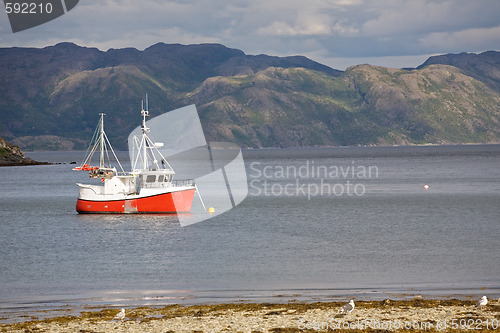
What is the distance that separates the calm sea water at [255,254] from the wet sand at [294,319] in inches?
143

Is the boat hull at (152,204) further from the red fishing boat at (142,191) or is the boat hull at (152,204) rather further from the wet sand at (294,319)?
the wet sand at (294,319)

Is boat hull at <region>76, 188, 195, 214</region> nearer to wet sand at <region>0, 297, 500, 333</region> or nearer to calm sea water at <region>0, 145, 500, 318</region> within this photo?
calm sea water at <region>0, 145, 500, 318</region>

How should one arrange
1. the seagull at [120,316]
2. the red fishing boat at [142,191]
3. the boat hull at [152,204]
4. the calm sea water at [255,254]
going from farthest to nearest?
1. the boat hull at [152,204]
2. the red fishing boat at [142,191]
3. the calm sea water at [255,254]
4. the seagull at [120,316]

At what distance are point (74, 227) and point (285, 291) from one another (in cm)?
4232

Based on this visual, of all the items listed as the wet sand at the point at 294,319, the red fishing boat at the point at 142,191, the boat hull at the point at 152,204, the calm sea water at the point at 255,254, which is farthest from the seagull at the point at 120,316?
the boat hull at the point at 152,204

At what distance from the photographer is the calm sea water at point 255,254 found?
123ft

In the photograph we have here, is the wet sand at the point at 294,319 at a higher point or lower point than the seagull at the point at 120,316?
lower

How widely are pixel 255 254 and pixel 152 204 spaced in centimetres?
2978

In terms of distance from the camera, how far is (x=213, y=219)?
265 ft

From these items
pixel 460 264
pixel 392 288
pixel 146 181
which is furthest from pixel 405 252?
pixel 146 181

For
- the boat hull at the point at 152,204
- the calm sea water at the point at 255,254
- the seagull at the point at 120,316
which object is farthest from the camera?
the boat hull at the point at 152,204

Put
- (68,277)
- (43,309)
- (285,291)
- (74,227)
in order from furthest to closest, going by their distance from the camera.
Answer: (74,227), (68,277), (285,291), (43,309)

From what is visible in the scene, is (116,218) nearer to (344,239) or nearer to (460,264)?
(344,239)

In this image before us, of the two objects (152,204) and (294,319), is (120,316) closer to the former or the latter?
(294,319)
